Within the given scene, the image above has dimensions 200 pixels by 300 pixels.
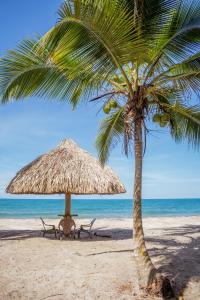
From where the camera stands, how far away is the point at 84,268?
19.9ft

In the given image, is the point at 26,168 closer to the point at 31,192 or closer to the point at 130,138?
the point at 31,192

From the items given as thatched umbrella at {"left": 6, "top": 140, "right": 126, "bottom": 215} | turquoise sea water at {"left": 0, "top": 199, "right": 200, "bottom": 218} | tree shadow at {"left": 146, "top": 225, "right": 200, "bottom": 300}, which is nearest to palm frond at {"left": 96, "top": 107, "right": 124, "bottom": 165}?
thatched umbrella at {"left": 6, "top": 140, "right": 126, "bottom": 215}

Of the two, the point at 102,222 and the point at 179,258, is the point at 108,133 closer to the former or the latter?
the point at 179,258

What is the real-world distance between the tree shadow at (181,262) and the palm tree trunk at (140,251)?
0.33 m

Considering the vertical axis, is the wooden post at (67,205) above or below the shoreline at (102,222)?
above

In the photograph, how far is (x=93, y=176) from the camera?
9.02 m

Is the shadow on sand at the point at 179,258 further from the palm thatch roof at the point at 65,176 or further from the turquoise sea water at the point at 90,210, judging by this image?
the turquoise sea water at the point at 90,210

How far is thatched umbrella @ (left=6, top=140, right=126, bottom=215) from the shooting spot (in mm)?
8766

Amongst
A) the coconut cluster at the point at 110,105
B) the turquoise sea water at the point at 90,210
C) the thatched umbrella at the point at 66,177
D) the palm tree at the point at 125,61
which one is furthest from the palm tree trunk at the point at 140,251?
the turquoise sea water at the point at 90,210

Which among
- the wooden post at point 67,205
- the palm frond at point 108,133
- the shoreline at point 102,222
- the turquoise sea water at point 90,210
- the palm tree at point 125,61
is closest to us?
the palm tree at point 125,61

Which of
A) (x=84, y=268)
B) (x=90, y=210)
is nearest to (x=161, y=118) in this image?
(x=84, y=268)

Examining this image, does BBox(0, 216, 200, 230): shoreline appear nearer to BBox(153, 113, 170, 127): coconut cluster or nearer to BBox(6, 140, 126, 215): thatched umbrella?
BBox(6, 140, 126, 215): thatched umbrella

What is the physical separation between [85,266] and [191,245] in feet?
11.5

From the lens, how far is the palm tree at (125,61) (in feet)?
14.3
